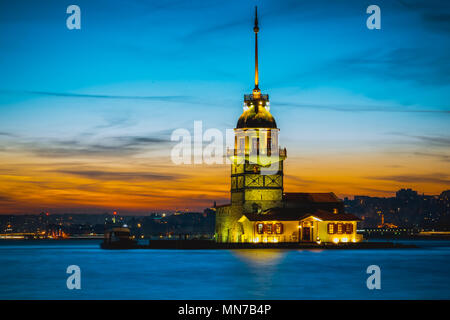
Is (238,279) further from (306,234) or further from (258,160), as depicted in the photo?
(258,160)

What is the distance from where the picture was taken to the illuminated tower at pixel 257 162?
279ft

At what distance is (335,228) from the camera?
85188mm

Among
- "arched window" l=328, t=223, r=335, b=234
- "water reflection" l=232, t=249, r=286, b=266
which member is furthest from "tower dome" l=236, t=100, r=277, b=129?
"water reflection" l=232, t=249, r=286, b=266

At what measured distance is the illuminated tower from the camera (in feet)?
279

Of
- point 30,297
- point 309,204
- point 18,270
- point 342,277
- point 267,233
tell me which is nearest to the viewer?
point 30,297

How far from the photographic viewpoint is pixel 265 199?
85.2 meters

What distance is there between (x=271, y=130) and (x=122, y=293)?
43.7m

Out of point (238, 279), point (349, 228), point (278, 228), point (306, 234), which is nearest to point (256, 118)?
point (278, 228)

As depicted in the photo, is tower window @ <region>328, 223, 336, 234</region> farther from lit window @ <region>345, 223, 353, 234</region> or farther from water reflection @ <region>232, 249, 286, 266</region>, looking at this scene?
water reflection @ <region>232, 249, 286, 266</region>

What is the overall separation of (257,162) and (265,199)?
442 centimetres

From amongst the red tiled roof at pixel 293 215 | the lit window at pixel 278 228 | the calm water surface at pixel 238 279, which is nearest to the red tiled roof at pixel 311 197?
the red tiled roof at pixel 293 215

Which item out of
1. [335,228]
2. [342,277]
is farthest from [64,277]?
[335,228]

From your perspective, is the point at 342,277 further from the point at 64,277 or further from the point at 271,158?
the point at 271,158

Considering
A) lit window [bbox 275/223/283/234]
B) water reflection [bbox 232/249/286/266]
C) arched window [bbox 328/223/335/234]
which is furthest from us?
arched window [bbox 328/223/335/234]
